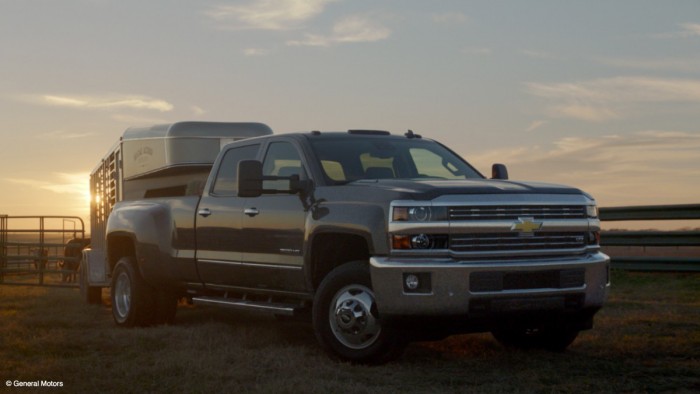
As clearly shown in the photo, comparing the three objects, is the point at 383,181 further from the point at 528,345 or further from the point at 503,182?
the point at 528,345

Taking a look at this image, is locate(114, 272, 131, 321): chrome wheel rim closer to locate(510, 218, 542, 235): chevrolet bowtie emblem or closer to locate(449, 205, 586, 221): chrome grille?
locate(449, 205, 586, 221): chrome grille

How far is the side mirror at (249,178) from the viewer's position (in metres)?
8.50

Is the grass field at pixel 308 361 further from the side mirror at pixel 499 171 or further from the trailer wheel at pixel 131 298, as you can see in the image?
the side mirror at pixel 499 171

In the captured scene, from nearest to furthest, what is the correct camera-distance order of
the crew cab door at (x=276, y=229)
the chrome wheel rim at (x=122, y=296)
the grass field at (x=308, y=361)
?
1. the grass field at (x=308, y=361)
2. the crew cab door at (x=276, y=229)
3. the chrome wheel rim at (x=122, y=296)

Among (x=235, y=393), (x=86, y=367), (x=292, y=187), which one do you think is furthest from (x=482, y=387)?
(x=86, y=367)

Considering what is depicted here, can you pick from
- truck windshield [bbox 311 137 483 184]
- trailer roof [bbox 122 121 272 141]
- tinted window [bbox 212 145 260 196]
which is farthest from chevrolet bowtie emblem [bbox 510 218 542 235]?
trailer roof [bbox 122 121 272 141]

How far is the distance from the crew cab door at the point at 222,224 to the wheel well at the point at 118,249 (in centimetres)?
217

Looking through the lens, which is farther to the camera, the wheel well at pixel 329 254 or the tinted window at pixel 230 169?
the tinted window at pixel 230 169

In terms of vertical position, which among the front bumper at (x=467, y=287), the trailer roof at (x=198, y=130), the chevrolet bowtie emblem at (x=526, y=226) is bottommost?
the front bumper at (x=467, y=287)

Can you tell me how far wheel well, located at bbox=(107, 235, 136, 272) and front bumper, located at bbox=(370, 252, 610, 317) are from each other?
17.0 feet

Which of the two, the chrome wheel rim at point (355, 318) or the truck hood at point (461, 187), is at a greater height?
the truck hood at point (461, 187)

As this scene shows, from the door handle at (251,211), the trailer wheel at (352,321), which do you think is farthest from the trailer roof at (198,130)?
the trailer wheel at (352,321)

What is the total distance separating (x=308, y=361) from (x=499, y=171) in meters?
2.87

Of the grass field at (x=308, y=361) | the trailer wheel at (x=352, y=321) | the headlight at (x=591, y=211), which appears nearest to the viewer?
the grass field at (x=308, y=361)
